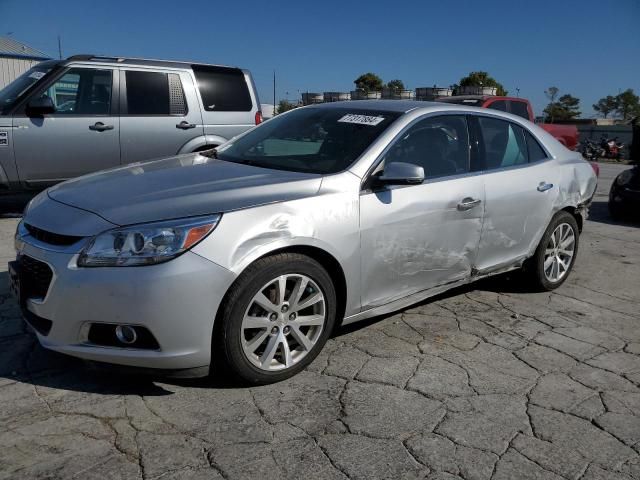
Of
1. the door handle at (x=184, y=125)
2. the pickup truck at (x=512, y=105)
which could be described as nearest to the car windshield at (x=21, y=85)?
the door handle at (x=184, y=125)

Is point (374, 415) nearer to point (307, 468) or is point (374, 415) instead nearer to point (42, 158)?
point (307, 468)

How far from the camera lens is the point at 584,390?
3248 mm

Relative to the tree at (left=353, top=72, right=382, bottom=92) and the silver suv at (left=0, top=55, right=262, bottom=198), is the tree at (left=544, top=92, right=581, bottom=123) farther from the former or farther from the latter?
the silver suv at (left=0, top=55, right=262, bottom=198)

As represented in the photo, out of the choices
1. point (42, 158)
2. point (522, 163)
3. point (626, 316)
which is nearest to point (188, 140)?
point (42, 158)

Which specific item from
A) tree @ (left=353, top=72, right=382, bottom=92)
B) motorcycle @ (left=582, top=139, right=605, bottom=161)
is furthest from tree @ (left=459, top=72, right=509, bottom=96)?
motorcycle @ (left=582, top=139, right=605, bottom=161)

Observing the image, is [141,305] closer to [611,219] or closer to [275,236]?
[275,236]

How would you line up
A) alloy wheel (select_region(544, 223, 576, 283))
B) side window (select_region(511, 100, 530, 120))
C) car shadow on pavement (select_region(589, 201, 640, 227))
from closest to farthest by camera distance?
alloy wheel (select_region(544, 223, 576, 283)) → car shadow on pavement (select_region(589, 201, 640, 227)) → side window (select_region(511, 100, 530, 120))


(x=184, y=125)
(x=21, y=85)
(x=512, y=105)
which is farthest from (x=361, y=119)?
(x=512, y=105)

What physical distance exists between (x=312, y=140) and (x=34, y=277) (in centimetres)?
197

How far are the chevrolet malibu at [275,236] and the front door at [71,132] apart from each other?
3.37m

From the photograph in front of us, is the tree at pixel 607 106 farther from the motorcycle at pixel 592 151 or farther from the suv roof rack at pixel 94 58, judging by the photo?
the suv roof rack at pixel 94 58

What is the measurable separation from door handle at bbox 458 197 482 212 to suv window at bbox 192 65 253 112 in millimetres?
4737

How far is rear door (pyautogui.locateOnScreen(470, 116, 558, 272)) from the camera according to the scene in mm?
4258

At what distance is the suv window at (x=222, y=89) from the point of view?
25.6 ft
